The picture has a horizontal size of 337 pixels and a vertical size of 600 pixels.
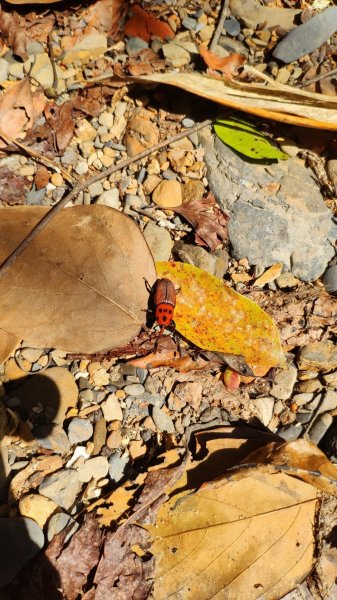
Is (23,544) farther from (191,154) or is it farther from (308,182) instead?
Result: (308,182)

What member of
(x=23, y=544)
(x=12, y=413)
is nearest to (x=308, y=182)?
(x=12, y=413)

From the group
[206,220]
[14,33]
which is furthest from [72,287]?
[14,33]

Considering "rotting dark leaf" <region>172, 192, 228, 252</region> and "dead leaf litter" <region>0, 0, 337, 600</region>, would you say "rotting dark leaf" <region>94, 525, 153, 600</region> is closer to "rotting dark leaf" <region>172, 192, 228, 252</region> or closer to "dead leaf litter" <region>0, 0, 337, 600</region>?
"dead leaf litter" <region>0, 0, 337, 600</region>

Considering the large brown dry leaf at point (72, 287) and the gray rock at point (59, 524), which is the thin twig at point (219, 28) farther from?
the gray rock at point (59, 524)

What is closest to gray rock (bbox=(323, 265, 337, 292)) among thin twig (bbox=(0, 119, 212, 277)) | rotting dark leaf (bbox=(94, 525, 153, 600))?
thin twig (bbox=(0, 119, 212, 277))

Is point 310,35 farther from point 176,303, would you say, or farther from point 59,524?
Answer: point 59,524

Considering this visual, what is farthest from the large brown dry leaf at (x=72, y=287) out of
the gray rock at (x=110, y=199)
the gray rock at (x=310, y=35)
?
the gray rock at (x=310, y=35)
